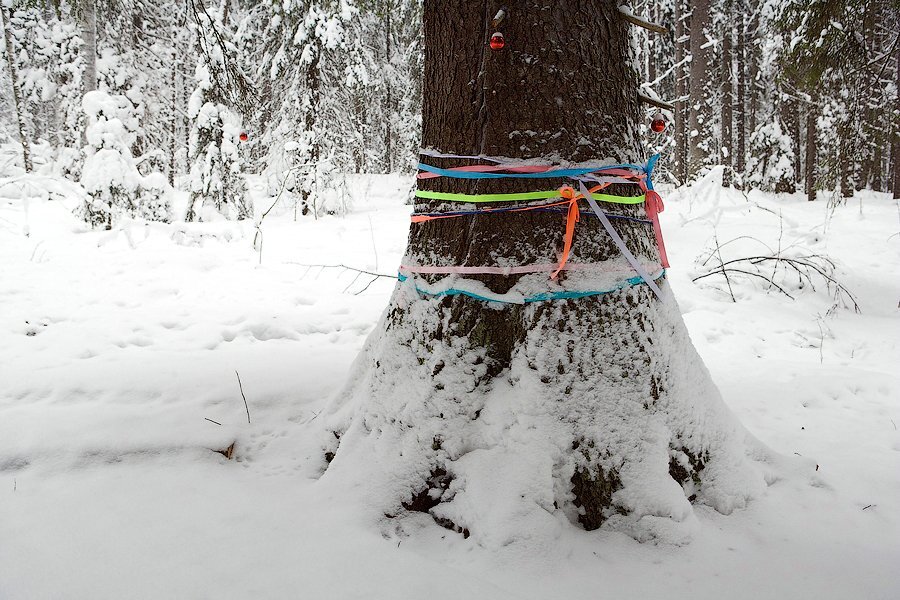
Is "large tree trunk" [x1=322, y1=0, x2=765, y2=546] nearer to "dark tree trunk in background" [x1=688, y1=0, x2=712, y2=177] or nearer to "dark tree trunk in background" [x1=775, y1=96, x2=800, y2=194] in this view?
"dark tree trunk in background" [x1=688, y1=0, x2=712, y2=177]

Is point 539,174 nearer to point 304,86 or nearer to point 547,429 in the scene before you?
point 547,429

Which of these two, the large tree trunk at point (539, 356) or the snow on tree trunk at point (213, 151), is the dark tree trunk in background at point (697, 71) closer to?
the large tree trunk at point (539, 356)

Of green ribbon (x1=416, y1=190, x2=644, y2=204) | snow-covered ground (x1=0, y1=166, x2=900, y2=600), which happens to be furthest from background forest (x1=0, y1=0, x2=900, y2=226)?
snow-covered ground (x1=0, y1=166, x2=900, y2=600)

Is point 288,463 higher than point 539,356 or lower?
lower

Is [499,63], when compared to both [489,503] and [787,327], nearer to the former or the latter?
[489,503]

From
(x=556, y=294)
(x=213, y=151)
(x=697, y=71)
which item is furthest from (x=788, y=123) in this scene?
(x=556, y=294)

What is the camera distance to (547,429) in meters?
1.64

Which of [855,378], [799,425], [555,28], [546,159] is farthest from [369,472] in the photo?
[855,378]

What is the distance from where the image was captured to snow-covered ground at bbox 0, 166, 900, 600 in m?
1.38

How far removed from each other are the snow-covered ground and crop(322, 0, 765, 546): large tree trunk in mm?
131

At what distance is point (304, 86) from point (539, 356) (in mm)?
11830

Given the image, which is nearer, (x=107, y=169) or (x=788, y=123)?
(x=107, y=169)

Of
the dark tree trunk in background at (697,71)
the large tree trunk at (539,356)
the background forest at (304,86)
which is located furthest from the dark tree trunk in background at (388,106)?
the large tree trunk at (539,356)

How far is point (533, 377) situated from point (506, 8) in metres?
1.31
